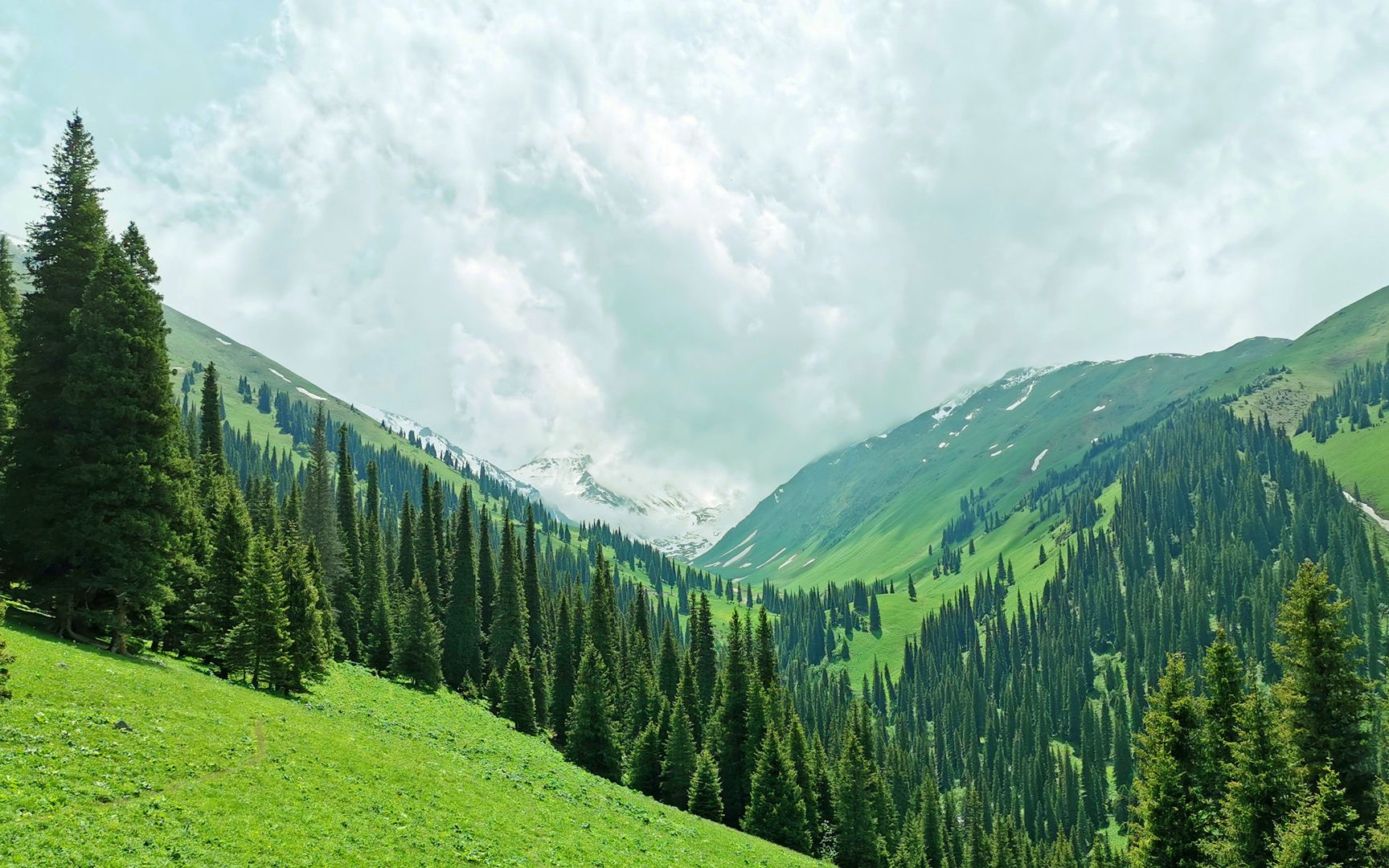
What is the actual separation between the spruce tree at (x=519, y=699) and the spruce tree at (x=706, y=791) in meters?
17.3

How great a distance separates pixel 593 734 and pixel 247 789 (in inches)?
1819

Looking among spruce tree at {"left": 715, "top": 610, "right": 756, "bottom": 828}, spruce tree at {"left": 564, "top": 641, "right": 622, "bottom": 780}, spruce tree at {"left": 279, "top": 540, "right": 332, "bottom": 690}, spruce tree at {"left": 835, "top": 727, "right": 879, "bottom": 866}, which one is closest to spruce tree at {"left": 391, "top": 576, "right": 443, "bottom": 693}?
spruce tree at {"left": 279, "top": 540, "right": 332, "bottom": 690}

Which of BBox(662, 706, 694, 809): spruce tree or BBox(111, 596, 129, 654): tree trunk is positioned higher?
BBox(111, 596, 129, 654): tree trunk

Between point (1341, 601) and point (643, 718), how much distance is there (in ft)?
206

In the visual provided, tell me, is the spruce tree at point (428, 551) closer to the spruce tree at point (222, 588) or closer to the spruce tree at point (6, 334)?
the spruce tree at point (6, 334)

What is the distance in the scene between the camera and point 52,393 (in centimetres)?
3906

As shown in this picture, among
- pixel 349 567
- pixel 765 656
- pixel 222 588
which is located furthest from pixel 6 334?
pixel 765 656

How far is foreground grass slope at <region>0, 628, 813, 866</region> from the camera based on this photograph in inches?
794

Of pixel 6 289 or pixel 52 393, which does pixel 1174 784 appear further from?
pixel 6 289

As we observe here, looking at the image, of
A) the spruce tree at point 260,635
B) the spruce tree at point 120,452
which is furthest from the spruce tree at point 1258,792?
the spruce tree at point 120,452

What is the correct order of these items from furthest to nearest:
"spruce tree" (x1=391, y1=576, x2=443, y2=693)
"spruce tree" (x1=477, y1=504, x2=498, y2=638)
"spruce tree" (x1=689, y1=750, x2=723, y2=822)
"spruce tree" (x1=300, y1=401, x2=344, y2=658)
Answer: "spruce tree" (x1=477, y1=504, x2=498, y2=638) → "spruce tree" (x1=300, y1=401, x2=344, y2=658) → "spruce tree" (x1=391, y1=576, x2=443, y2=693) → "spruce tree" (x1=689, y1=750, x2=723, y2=822)

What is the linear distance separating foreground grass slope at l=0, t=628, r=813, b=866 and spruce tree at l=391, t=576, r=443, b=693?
28007 millimetres

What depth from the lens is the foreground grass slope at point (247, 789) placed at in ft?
66.2

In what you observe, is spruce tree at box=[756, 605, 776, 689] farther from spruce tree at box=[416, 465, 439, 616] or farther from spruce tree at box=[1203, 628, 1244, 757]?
spruce tree at box=[1203, 628, 1244, 757]
